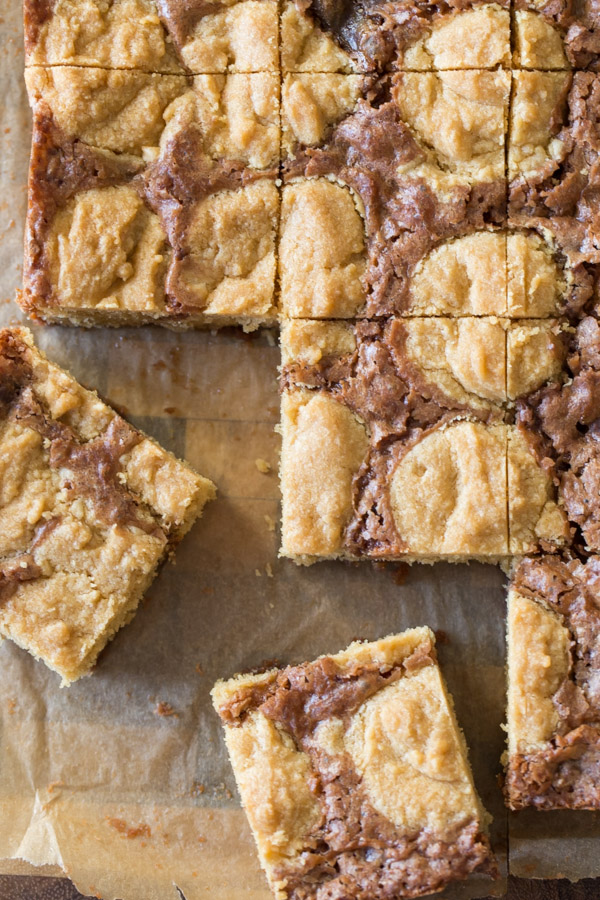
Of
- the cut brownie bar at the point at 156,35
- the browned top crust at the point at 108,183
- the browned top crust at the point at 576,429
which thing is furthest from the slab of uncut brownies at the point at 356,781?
the cut brownie bar at the point at 156,35

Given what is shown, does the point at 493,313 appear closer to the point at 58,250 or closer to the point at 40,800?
the point at 58,250

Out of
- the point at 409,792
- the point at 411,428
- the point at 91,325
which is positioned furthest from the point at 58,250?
the point at 409,792

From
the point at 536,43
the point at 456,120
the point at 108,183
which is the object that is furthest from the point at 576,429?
the point at 108,183

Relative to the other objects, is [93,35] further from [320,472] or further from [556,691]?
[556,691]

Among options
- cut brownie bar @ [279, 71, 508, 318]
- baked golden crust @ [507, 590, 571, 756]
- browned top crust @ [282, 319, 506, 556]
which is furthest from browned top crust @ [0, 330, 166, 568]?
baked golden crust @ [507, 590, 571, 756]

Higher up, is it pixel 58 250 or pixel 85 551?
pixel 58 250

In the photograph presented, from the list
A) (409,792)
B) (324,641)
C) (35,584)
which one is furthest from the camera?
(324,641)
